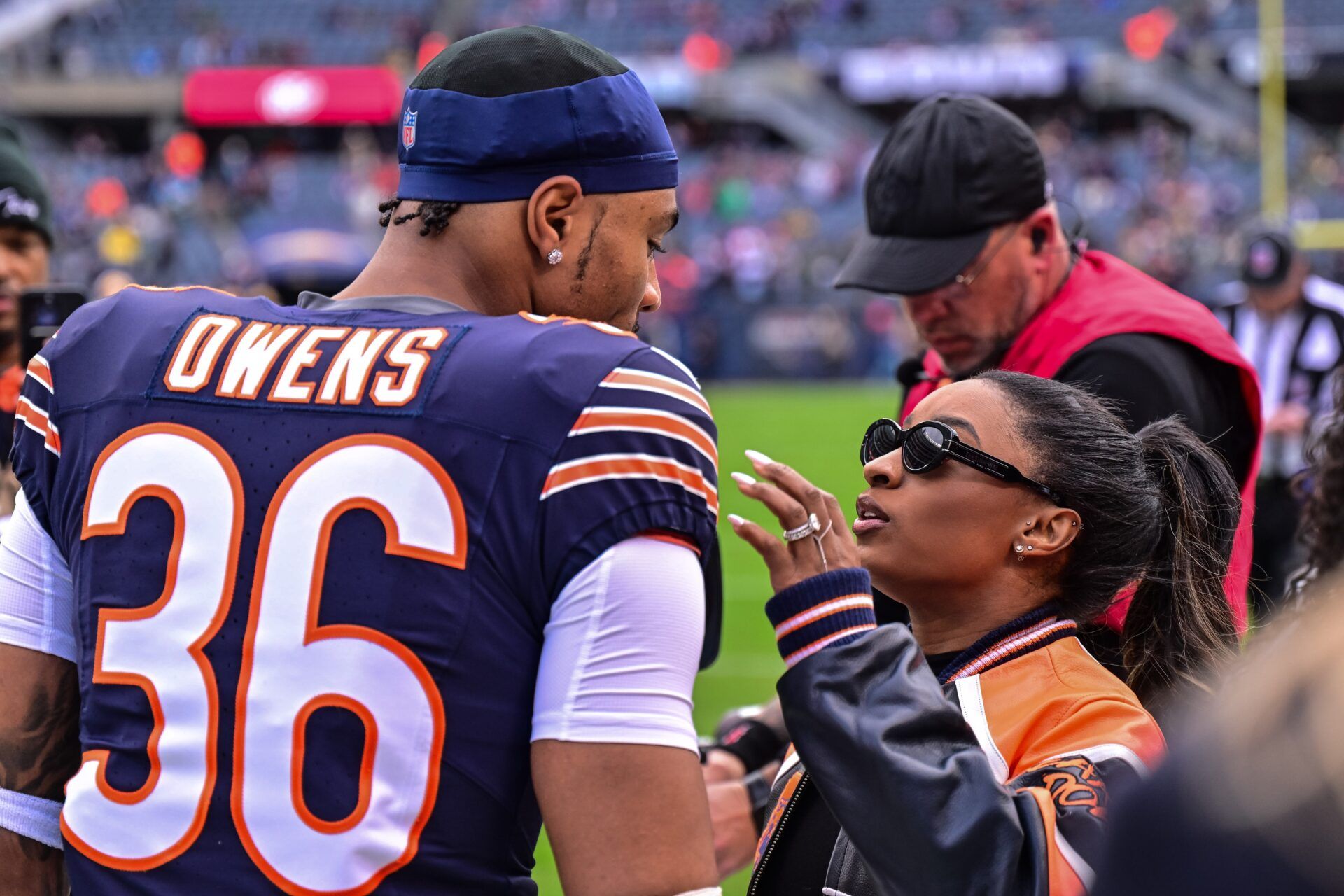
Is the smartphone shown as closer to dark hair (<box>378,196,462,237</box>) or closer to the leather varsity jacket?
dark hair (<box>378,196,462,237</box>)

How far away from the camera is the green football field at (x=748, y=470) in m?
7.09

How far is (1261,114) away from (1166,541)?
3166 centimetres

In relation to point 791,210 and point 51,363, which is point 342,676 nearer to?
point 51,363

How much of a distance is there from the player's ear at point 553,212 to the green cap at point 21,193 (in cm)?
252

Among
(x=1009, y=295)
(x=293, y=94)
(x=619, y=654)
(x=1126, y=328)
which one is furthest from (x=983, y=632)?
(x=293, y=94)

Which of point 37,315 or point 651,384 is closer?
point 651,384

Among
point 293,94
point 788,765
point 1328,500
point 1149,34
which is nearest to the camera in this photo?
point 788,765

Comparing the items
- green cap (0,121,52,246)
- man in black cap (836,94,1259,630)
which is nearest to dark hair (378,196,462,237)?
man in black cap (836,94,1259,630)

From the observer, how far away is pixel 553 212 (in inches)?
68.4

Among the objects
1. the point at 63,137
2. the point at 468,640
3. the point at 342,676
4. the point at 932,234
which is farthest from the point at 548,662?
the point at 63,137

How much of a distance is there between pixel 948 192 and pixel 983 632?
1.31 meters

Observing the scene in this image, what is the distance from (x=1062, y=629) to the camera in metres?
2.10

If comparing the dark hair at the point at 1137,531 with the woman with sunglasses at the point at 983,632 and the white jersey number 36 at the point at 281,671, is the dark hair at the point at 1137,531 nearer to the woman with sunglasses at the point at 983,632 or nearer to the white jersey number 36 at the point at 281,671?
the woman with sunglasses at the point at 983,632

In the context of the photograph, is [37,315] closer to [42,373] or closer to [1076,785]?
[42,373]
